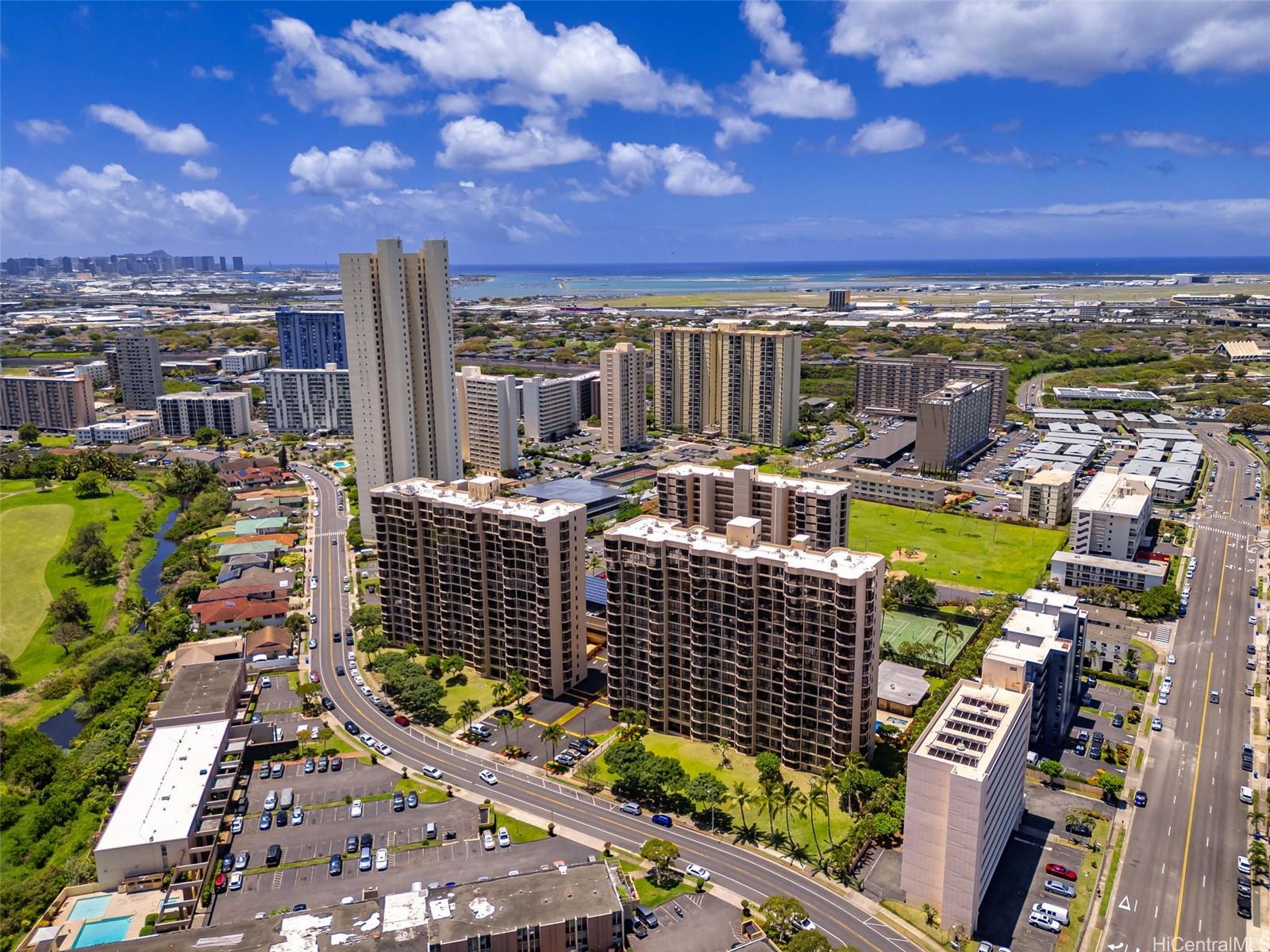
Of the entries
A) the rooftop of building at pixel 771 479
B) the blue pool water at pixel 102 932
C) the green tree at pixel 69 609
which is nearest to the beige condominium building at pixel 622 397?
the rooftop of building at pixel 771 479

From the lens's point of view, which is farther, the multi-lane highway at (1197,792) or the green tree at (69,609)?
the green tree at (69,609)

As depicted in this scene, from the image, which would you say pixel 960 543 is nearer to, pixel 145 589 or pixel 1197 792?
pixel 1197 792

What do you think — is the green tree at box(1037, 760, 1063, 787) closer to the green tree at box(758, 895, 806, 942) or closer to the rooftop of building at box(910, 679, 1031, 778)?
the rooftop of building at box(910, 679, 1031, 778)

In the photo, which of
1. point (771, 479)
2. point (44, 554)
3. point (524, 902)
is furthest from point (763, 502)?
point (44, 554)

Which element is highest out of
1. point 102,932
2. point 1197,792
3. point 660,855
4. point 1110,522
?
point 1110,522

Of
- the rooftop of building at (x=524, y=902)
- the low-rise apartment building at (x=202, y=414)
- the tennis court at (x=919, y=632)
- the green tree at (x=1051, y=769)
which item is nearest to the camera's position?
the rooftop of building at (x=524, y=902)

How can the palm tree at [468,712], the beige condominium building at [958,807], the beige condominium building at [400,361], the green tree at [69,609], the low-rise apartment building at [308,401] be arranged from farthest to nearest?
the low-rise apartment building at [308,401] → the beige condominium building at [400,361] → the green tree at [69,609] → the palm tree at [468,712] → the beige condominium building at [958,807]

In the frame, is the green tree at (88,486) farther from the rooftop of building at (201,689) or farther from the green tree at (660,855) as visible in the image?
the green tree at (660,855)
